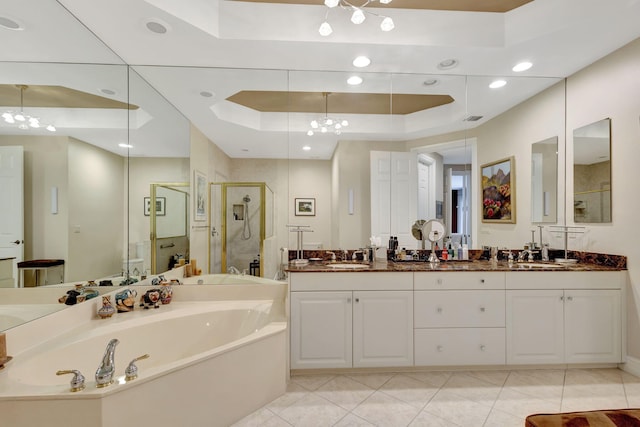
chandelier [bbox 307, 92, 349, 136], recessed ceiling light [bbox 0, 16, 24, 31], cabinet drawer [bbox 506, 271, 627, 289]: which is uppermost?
recessed ceiling light [bbox 0, 16, 24, 31]

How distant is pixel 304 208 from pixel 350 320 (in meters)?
1.10

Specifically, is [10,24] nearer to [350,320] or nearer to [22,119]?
[22,119]

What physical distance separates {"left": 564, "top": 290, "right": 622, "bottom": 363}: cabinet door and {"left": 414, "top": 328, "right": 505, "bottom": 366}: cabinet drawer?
1.84ft

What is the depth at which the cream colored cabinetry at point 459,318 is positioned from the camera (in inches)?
88.2

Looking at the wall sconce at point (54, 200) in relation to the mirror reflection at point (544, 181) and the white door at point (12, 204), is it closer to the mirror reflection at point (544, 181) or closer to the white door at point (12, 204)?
the white door at point (12, 204)

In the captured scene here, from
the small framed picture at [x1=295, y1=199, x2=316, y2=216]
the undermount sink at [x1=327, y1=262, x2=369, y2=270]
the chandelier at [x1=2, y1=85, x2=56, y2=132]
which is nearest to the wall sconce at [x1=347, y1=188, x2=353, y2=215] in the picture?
the small framed picture at [x1=295, y1=199, x2=316, y2=216]

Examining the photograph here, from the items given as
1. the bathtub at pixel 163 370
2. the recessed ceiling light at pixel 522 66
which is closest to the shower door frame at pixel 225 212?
the bathtub at pixel 163 370

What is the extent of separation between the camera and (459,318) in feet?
7.38

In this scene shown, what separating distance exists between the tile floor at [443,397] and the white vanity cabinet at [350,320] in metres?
0.15

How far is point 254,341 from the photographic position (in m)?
1.80

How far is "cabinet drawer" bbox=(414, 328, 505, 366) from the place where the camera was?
→ 7.34 feet

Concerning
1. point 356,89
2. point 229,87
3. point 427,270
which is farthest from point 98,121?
point 427,270

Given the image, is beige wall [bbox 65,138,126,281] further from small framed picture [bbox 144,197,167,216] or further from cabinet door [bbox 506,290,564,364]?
cabinet door [bbox 506,290,564,364]

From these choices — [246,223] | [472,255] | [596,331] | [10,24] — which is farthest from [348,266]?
[10,24]
